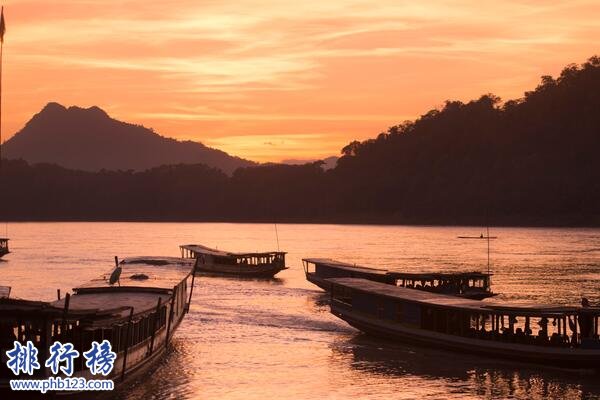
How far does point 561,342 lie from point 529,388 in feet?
11.5

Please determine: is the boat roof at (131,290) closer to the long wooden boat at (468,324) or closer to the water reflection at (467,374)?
the water reflection at (467,374)

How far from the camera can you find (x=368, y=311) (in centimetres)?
6128

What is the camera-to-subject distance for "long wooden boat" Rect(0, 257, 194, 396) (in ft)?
114

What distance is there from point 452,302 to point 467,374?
6.48 metres

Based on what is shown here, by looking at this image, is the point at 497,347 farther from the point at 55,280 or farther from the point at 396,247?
the point at 396,247

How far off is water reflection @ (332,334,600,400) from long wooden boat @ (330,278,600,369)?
533 mm

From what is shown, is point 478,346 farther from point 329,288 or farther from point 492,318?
point 329,288

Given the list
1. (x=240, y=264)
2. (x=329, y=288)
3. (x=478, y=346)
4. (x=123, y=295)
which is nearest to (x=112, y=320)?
(x=123, y=295)

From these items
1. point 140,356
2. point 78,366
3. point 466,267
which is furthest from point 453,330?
point 466,267

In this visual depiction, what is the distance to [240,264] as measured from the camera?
4363 inches

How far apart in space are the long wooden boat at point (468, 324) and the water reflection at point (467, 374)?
533 mm

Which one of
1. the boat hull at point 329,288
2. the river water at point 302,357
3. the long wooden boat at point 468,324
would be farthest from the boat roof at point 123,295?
the boat hull at point 329,288

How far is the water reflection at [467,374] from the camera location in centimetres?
4625

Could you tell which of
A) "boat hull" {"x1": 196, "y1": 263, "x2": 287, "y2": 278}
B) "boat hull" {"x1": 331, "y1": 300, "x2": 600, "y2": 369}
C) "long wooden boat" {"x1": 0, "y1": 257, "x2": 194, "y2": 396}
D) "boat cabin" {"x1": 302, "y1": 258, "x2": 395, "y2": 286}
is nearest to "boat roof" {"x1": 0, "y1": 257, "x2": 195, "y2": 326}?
"long wooden boat" {"x1": 0, "y1": 257, "x2": 194, "y2": 396}
